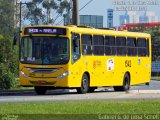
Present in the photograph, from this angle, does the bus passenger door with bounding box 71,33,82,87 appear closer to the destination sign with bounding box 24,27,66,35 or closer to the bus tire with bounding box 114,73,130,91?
the destination sign with bounding box 24,27,66,35

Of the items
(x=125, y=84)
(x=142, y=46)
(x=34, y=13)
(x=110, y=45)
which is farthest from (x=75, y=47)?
(x=34, y=13)

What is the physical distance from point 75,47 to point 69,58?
0.73 m

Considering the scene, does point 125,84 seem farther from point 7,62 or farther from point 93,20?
point 93,20

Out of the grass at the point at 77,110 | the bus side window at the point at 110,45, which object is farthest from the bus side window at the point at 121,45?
the grass at the point at 77,110

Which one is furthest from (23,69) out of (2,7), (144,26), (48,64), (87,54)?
(144,26)

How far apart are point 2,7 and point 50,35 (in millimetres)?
62137

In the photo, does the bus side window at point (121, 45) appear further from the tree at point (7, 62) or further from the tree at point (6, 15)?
the tree at point (6, 15)

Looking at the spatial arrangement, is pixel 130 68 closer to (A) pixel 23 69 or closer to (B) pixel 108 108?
(A) pixel 23 69

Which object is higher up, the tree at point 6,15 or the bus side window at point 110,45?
the tree at point 6,15

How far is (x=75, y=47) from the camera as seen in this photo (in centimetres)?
3058

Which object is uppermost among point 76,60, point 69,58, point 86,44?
point 86,44

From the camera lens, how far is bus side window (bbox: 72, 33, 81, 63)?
30.5 meters

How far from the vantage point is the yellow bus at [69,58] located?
3012 cm

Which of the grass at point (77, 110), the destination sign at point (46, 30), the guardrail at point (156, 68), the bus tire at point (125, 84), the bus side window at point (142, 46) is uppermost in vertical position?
the destination sign at point (46, 30)
